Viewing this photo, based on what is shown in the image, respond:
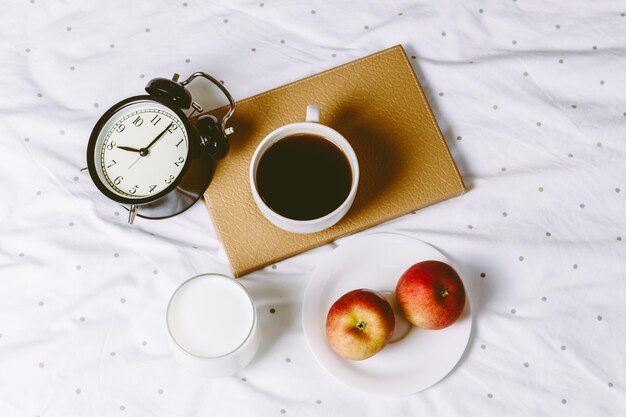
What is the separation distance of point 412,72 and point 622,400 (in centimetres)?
43

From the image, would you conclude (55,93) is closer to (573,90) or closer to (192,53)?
(192,53)

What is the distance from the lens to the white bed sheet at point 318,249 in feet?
2.24

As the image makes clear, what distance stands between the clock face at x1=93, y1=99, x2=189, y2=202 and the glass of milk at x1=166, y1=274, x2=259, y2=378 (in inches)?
4.4

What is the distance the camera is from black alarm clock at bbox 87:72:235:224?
0.64 m

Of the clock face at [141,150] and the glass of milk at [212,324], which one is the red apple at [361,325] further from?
the clock face at [141,150]

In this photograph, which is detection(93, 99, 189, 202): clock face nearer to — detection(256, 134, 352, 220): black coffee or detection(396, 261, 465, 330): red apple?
detection(256, 134, 352, 220): black coffee

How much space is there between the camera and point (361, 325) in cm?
63

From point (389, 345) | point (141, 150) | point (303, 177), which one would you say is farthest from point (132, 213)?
point (389, 345)

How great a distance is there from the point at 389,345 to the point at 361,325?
0.06 m

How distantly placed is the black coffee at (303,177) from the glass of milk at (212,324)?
0.10m

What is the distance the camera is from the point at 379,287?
2.28 feet

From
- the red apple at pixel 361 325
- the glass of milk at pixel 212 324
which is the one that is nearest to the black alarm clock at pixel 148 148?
the glass of milk at pixel 212 324

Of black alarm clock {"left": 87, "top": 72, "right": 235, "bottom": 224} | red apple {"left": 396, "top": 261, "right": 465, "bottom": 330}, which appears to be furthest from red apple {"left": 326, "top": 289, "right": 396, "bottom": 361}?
black alarm clock {"left": 87, "top": 72, "right": 235, "bottom": 224}

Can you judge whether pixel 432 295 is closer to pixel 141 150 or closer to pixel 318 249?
pixel 318 249
